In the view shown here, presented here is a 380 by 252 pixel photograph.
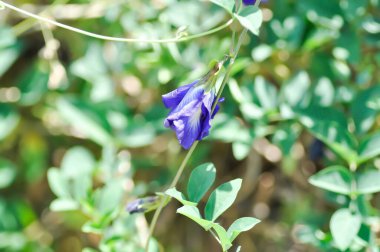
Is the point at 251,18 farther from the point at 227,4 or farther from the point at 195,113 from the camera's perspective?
the point at 195,113

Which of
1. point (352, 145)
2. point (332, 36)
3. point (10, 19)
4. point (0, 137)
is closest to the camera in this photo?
point (352, 145)

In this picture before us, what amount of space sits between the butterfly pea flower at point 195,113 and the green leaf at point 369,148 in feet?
1.34

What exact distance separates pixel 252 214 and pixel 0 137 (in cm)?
77

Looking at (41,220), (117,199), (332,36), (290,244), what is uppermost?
(332,36)

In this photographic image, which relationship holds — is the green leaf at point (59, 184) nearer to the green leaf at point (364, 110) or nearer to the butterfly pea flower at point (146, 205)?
the butterfly pea flower at point (146, 205)

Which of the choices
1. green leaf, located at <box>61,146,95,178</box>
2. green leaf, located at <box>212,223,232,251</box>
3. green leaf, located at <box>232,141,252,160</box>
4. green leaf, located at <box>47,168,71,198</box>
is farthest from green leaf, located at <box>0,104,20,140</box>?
green leaf, located at <box>212,223,232,251</box>

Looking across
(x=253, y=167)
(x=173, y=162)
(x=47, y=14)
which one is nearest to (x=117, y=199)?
(x=173, y=162)

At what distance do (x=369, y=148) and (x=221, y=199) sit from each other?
409mm

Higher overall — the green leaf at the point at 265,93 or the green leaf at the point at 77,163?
the green leaf at the point at 265,93

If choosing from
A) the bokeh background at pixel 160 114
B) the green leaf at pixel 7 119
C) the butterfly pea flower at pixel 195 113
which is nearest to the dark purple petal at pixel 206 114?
the butterfly pea flower at pixel 195 113

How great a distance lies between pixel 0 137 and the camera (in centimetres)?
178

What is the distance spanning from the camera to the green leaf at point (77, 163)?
5.45ft

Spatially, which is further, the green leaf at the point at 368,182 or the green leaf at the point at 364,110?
the green leaf at the point at 364,110

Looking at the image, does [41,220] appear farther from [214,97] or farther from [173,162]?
[214,97]
